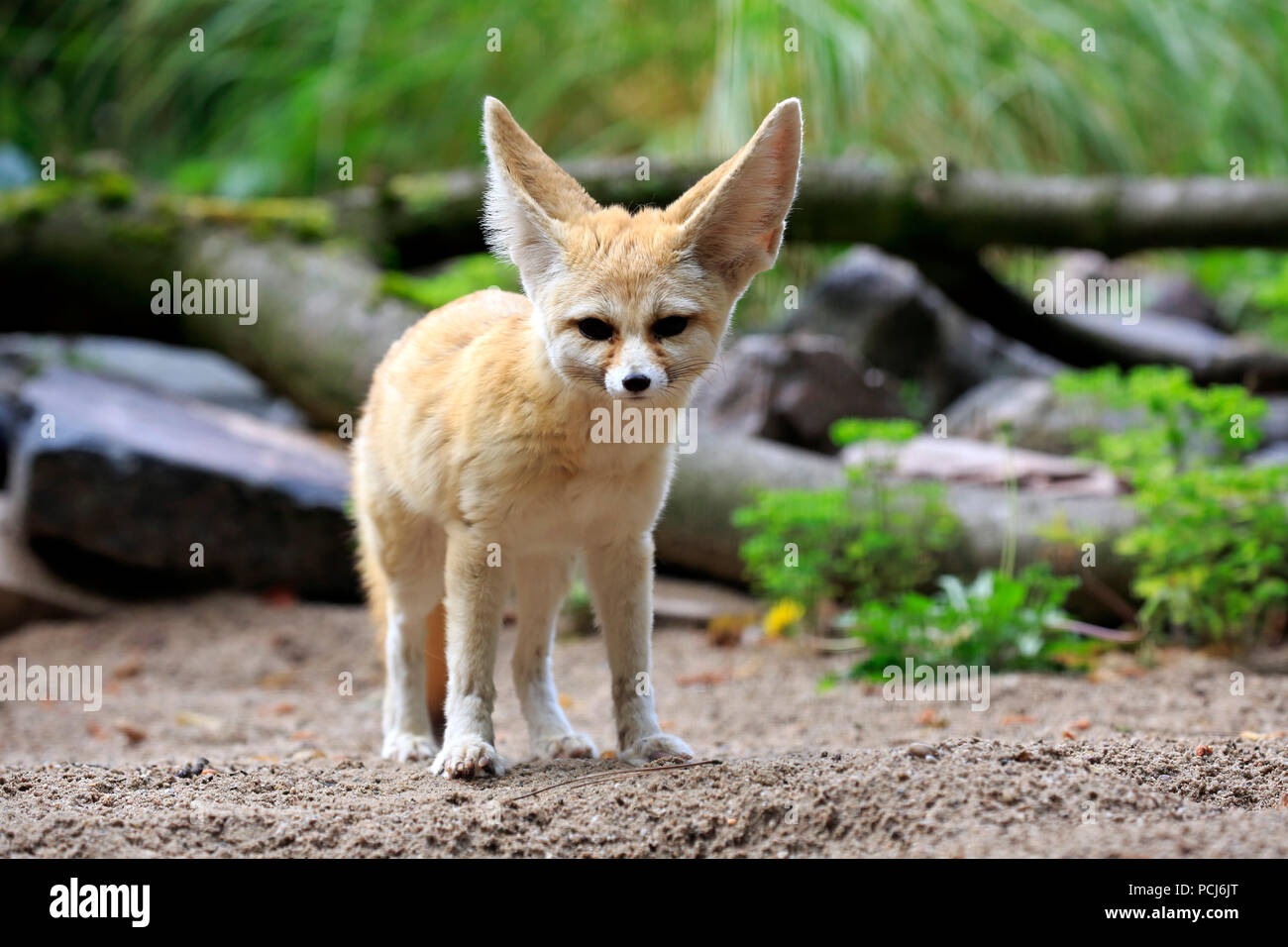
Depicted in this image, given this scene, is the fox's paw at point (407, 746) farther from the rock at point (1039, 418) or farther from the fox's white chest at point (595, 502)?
the rock at point (1039, 418)

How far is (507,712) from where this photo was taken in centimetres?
477

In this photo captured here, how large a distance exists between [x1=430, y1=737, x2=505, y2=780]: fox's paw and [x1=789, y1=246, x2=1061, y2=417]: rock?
18.4 feet

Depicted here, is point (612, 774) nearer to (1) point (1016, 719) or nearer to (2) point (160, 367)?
(1) point (1016, 719)

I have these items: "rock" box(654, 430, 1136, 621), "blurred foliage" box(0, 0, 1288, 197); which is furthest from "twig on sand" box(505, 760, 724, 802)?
"blurred foliage" box(0, 0, 1288, 197)

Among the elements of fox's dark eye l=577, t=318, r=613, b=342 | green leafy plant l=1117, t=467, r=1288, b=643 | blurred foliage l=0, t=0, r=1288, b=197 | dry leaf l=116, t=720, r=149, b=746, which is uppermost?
blurred foliage l=0, t=0, r=1288, b=197

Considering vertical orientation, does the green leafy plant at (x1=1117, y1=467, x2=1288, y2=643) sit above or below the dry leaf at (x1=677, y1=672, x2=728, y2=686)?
above

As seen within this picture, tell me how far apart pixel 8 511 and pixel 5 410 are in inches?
49.8

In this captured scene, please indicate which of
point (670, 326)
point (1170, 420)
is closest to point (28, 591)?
point (670, 326)

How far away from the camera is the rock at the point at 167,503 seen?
576 cm

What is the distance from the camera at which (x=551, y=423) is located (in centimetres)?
304

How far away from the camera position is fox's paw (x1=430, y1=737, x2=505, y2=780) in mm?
2969

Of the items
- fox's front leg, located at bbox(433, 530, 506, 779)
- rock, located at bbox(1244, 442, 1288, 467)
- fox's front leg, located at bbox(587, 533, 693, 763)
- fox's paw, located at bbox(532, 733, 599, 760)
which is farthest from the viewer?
rock, located at bbox(1244, 442, 1288, 467)

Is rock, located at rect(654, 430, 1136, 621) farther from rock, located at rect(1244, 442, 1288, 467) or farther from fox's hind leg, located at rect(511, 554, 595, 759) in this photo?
fox's hind leg, located at rect(511, 554, 595, 759)

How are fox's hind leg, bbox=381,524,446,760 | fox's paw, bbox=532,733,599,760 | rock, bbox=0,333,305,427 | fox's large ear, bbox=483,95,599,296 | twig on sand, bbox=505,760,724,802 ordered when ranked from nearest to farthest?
twig on sand, bbox=505,760,724,802, fox's large ear, bbox=483,95,599,296, fox's paw, bbox=532,733,599,760, fox's hind leg, bbox=381,524,446,760, rock, bbox=0,333,305,427
